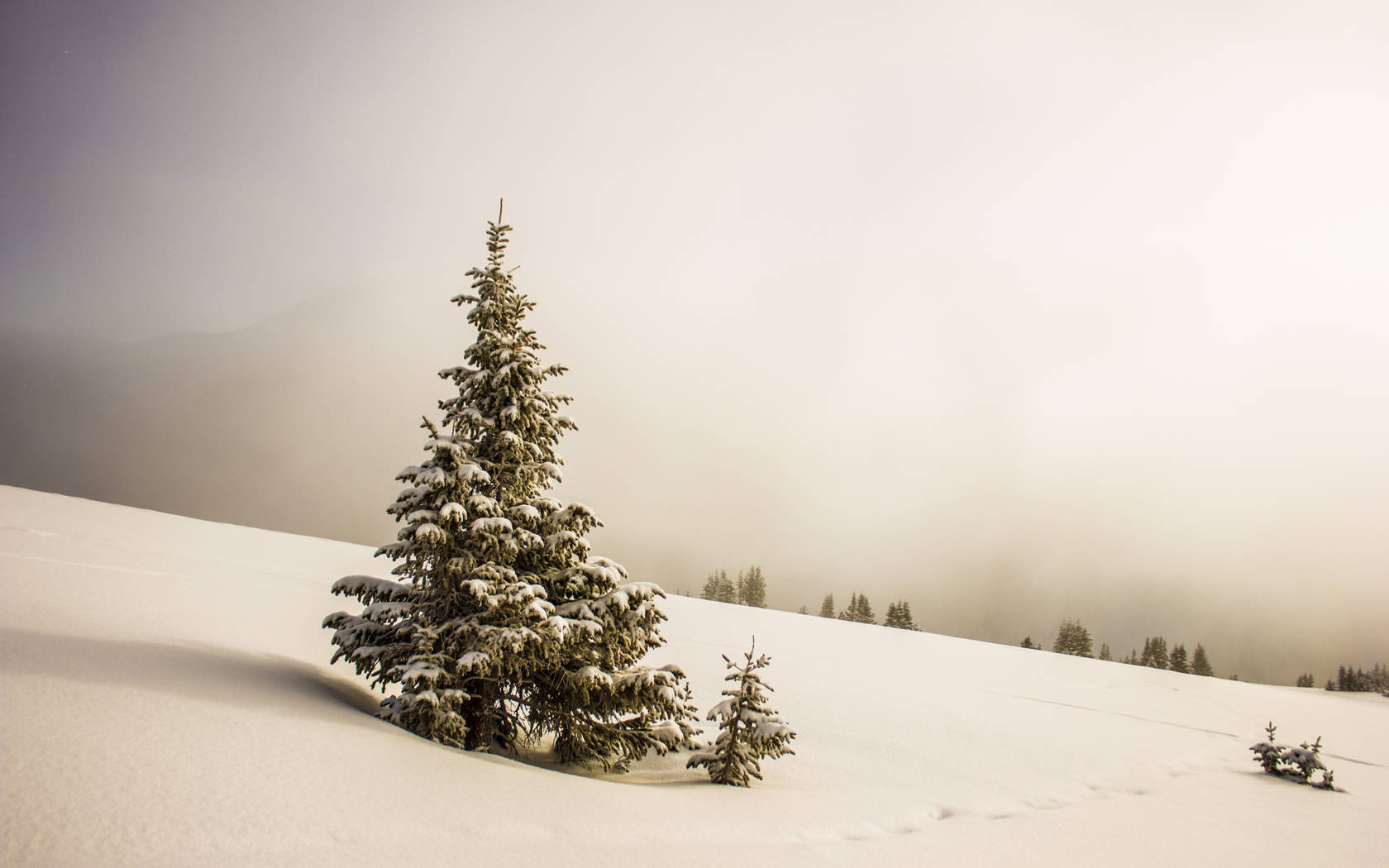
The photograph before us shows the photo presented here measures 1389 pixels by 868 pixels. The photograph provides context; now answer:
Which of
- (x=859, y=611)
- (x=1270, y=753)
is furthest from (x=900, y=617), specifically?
(x=1270, y=753)

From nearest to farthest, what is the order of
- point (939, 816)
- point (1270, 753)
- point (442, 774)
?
point (442, 774) < point (939, 816) < point (1270, 753)

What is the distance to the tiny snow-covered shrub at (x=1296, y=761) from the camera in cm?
1498

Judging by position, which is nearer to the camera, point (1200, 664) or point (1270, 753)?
point (1270, 753)

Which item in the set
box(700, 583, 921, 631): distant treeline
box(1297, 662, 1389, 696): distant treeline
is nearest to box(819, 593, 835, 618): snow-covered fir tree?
box(700, 583, 921, 631): distant treeline

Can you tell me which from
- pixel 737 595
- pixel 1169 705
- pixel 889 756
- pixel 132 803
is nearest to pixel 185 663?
pixel 132 803

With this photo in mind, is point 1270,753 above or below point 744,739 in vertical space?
below

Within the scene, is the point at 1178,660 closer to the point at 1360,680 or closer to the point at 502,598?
the point at 1360,680

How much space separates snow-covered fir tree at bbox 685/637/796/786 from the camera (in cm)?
1017

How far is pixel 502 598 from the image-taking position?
9.49 m

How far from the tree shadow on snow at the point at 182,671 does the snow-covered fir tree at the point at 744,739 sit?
5.36m

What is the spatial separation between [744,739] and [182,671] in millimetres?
8117

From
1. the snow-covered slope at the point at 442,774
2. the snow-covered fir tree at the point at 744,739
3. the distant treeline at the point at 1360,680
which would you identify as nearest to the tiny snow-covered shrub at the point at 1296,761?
the snow-covered slope at the point at 442,774

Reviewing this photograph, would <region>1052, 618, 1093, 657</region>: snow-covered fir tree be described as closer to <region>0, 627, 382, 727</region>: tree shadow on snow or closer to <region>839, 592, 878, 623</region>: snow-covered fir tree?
<region>839, 592, 878, 623</region>: snow-covered fir tree

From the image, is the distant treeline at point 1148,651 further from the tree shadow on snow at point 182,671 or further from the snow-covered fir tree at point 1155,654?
the tree shadow on snow at point 182,671
